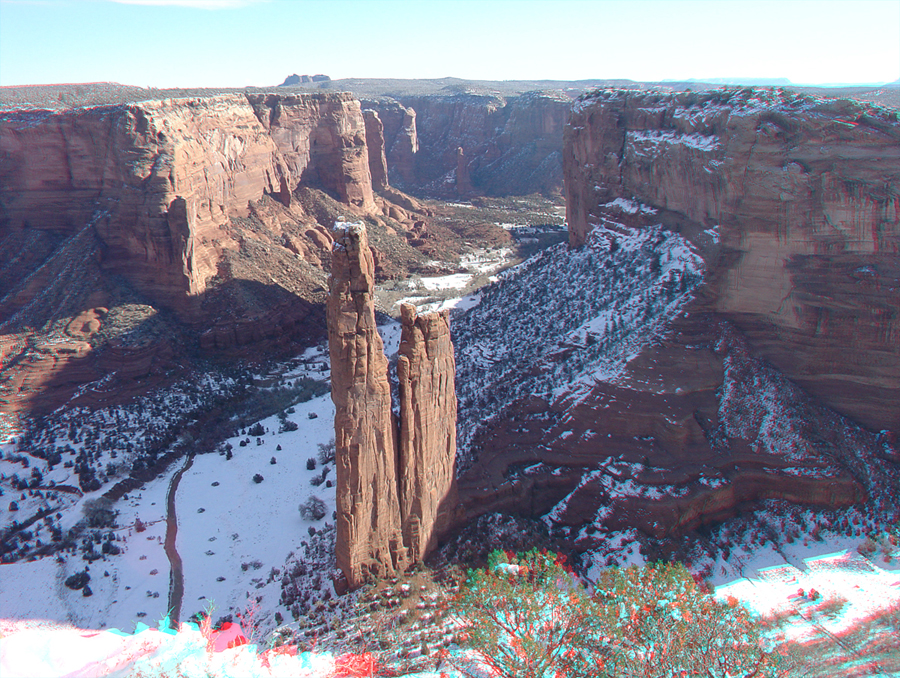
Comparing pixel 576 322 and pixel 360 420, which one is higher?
pixel 360 420

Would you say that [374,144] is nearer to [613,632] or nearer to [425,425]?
[425,425]

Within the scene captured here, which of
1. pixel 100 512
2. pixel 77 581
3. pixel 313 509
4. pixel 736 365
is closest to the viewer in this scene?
pixel 77 581

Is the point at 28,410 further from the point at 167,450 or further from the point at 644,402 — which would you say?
the point at 644,402

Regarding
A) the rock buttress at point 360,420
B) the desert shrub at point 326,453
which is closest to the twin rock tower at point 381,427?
the rock buttress at point 360,420

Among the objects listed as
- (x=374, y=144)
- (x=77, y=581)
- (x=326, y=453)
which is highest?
(x=374, y=144)

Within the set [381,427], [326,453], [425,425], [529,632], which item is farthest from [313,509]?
[529,632]

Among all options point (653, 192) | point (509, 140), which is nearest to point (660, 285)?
point (653, 192)
